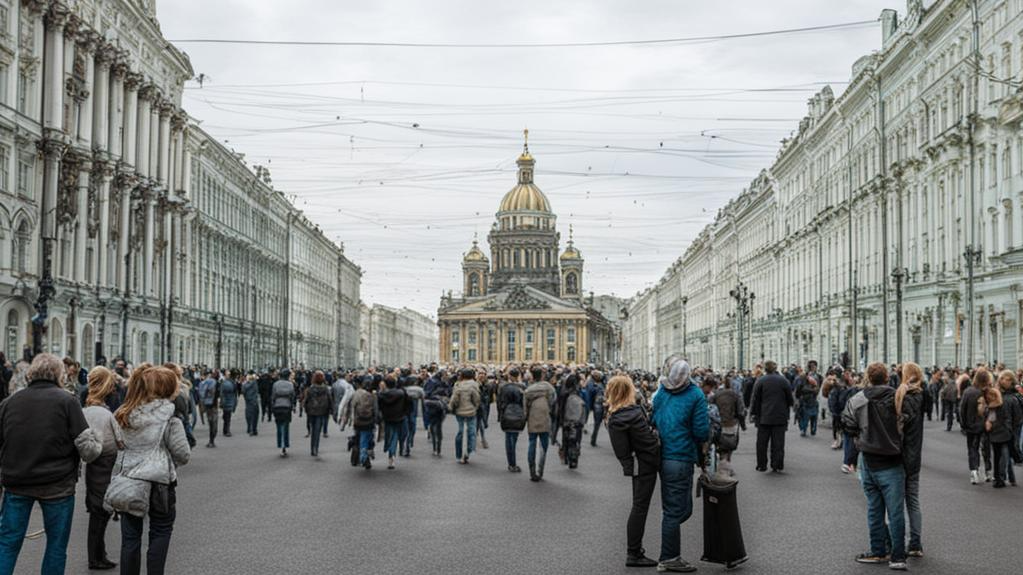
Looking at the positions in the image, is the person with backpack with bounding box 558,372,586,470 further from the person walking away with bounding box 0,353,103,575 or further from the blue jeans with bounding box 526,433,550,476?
the person walking away with bounding box 0,353,103,575

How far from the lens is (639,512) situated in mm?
10641

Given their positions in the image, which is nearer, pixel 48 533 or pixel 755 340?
pixel 48 533

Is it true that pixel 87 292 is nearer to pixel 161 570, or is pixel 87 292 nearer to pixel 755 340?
pixel 161 570

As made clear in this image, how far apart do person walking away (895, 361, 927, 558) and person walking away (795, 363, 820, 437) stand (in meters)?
16.2

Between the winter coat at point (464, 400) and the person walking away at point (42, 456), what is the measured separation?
41.9ft

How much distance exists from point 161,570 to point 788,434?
22.1 meters

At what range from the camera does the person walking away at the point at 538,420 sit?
18.3 meters

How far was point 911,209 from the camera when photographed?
46.5 m

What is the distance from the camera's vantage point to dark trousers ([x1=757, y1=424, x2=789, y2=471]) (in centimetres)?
1911

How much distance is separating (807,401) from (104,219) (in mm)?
26487

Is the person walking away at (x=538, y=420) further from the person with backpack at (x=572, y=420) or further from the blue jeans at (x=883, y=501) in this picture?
the blue jeans at (x=883, y=501)

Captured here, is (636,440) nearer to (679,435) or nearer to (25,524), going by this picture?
(679,435)

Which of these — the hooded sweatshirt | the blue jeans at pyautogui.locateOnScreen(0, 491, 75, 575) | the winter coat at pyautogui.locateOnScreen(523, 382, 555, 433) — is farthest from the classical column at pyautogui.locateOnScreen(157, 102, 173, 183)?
the blue jeans at pyautogui.locateOnScreen(0, 491, 75, 575)

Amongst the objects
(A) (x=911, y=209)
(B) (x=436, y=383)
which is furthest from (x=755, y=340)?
(B) (x=436, y=383)
